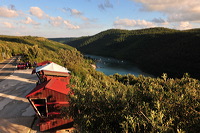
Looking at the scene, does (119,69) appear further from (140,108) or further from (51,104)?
(140,108)

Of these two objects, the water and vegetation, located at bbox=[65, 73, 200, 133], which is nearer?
vegetation, located at bbox=[65, 73, 200, 133]

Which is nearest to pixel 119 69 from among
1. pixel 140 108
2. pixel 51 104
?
pixel 51 104

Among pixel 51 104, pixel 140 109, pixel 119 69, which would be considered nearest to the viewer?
pixel 140 109

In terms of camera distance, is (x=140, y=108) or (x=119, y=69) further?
(x=119, y=69)

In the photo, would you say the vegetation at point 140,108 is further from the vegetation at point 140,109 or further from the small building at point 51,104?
the small building at point 51,104

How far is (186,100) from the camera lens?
14.4ft

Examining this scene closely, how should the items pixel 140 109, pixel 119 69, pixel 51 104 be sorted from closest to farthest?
pixel 140 109, pixel 51 104, pixel 119 69

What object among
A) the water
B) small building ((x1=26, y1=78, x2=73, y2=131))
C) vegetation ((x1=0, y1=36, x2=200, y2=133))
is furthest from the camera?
the water

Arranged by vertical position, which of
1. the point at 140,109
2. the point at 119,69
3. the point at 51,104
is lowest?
the point at 119,69

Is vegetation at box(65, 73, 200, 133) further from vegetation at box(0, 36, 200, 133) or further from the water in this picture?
the water

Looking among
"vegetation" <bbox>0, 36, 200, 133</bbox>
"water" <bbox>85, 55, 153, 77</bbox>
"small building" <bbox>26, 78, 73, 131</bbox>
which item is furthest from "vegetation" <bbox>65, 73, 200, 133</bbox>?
"water" <bbox>85, 55, 153, 77</bbox>

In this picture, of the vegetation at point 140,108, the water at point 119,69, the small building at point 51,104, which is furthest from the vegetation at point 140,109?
the water at point 119,69

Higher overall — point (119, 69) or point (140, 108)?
point (140, 108)

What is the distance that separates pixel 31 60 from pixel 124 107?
31.3 m
